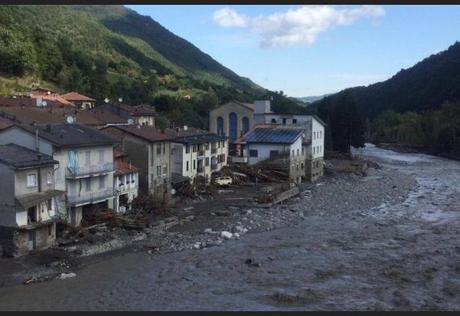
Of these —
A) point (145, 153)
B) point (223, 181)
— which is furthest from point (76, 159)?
point (223, 181)

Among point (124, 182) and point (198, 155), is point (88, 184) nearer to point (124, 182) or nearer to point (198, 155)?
point (124, 182)

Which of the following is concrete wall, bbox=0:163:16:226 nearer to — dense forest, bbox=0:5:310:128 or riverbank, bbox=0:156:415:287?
riverbank, bbox=0:156:415:287

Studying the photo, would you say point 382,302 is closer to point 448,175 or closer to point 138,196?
point 138,196

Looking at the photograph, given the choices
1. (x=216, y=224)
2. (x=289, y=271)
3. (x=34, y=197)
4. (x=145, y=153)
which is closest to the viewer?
(x=289, y=271)

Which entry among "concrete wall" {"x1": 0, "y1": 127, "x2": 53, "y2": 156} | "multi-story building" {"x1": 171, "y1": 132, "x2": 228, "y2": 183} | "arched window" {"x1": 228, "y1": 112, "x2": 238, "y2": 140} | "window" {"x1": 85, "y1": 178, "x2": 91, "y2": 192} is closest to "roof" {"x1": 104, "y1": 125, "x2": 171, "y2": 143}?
"multi-story building" {"x1": 171, "y1": 132, "x2": 228, "y2": 183}

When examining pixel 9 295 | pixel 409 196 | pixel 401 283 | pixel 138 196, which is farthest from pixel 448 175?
pixel 9 295

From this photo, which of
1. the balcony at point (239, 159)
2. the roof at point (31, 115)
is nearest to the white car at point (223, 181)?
the balcony at point (239, 159)

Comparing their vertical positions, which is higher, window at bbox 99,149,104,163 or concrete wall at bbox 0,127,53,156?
concrete wall at bbox 0,127,53,156
